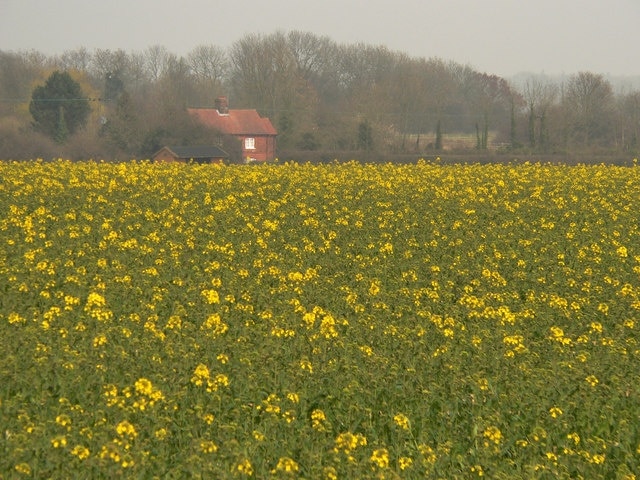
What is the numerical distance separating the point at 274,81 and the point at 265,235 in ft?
280

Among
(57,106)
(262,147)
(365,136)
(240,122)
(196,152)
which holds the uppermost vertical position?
(57,106)

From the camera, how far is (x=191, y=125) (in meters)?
63.7

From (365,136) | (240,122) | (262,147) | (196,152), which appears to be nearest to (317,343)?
(196,152)

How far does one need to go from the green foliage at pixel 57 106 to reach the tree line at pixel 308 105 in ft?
0.38

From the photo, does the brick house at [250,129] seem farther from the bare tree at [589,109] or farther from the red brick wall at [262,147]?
the bare tree at [589,109]

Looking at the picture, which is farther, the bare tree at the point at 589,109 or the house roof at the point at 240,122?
the house roof at the point at 240,122

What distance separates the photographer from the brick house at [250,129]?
85812 millimetres

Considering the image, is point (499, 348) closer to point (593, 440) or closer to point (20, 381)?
point (593, 440)

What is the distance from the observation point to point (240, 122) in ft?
289

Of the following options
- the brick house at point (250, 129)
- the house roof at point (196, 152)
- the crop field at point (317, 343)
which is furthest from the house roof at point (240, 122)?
the crop field at point (317, 343)

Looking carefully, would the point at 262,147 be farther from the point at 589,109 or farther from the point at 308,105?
the point at 589,109

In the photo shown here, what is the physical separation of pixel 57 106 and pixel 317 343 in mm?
69982

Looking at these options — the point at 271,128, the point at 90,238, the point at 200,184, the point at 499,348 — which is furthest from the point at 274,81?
the point at 499,348

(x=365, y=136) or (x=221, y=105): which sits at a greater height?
(x=221, y=105)
